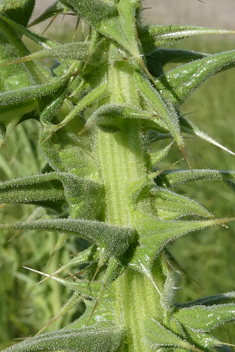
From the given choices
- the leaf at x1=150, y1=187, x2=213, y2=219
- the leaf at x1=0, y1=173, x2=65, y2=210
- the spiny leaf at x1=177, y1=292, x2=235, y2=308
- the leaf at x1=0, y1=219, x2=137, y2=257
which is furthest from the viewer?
the spiny leaf at x1=177, y1=292, x2=235, y2=308

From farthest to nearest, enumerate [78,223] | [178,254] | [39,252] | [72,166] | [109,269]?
[178,254] → [39,252] → [72,166] → [109,269] → [78,223]

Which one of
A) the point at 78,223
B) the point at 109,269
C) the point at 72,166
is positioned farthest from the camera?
the point at 72,166

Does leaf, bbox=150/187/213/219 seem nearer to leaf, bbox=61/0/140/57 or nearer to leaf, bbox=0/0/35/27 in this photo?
leaf, bbox=61/0/140/57

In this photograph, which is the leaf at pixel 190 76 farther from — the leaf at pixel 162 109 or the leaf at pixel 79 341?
the leaf at pixel 79 341

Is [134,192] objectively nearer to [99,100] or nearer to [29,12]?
[99,100]

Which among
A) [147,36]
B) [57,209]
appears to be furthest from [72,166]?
[147,36]

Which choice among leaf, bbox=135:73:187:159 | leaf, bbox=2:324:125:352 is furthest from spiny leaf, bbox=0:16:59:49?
leaf, bbox=2:324:125:352

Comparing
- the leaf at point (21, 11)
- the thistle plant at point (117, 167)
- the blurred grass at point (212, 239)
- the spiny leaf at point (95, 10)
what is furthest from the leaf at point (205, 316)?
the blurred grass at point (212, 239)
